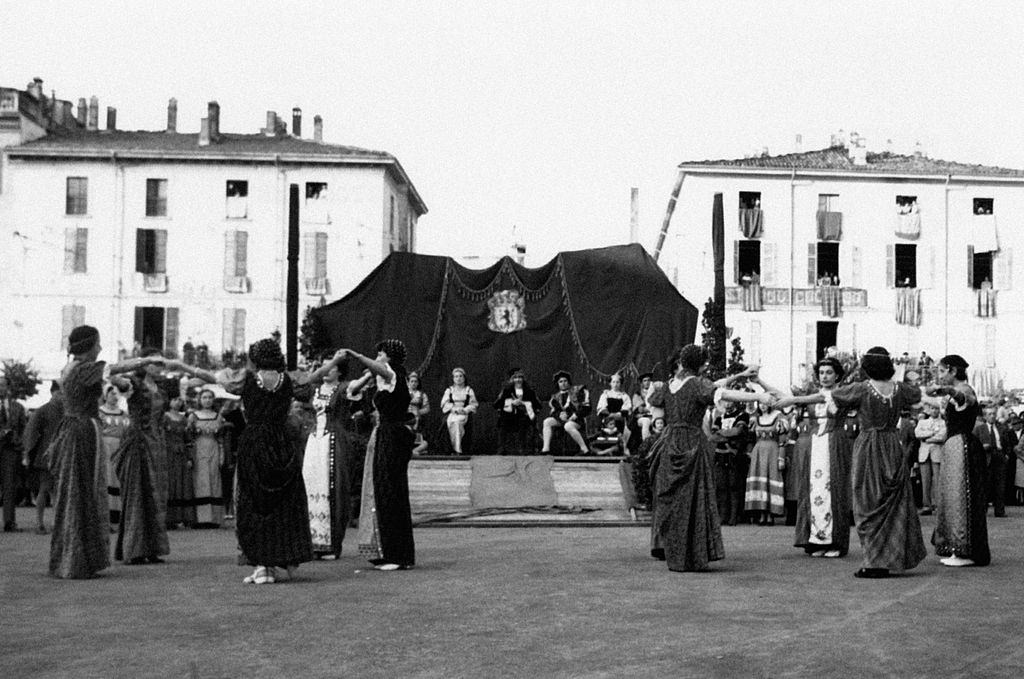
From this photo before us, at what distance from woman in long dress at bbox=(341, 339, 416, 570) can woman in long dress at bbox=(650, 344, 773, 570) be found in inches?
85.2

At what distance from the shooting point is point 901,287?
54562 mm

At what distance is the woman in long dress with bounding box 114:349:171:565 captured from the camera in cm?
1230

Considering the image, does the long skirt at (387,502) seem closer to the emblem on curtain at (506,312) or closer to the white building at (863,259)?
the emblem on curtain at (506,312)

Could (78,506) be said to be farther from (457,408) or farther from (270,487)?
(457,408)

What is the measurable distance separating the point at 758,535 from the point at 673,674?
9.44m

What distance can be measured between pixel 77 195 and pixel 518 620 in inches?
1982

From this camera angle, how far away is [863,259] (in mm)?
54625

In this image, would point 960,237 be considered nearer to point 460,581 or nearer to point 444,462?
point 444,462

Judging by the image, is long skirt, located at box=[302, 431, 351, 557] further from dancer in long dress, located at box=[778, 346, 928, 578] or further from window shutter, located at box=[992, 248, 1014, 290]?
window shutter, located at box=[992, 248, 1014, 290]

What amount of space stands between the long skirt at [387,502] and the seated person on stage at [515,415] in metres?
11.3

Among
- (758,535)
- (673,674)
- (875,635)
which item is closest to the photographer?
(673,674)

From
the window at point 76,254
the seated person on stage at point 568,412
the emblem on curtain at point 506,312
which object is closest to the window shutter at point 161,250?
the window at point 76,254

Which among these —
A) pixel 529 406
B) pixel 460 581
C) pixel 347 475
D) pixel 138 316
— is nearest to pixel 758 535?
pixel 347 475

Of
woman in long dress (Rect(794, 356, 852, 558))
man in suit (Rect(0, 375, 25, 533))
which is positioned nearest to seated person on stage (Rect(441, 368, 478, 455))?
man in suit (Rect(0, 375, 25, 533))
